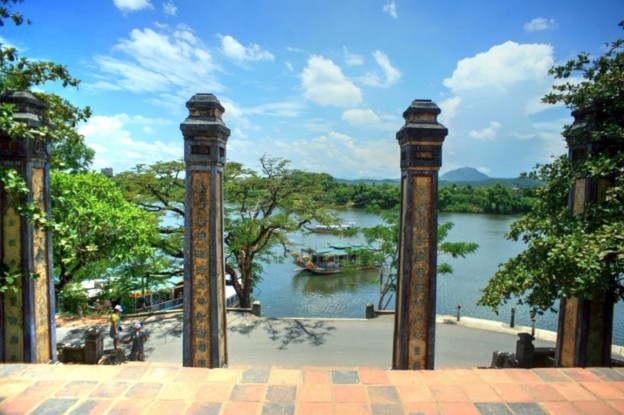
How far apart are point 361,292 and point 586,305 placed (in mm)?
17791

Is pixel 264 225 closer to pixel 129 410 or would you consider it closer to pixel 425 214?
pixel 425 214

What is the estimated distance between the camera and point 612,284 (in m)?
4.75

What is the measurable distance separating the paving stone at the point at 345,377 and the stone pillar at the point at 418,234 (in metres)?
2.15

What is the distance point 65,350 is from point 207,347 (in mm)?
5348

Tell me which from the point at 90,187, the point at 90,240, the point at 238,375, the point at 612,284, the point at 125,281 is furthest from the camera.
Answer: the point at 125,281

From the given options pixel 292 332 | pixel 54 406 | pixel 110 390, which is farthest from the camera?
pixel 292 332

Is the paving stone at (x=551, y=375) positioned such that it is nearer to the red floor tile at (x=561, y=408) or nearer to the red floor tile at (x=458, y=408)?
the red floor tile at (x=561, y=408)

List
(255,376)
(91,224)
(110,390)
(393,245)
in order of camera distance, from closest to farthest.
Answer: (110,390) < (255,376) < (91,224) < (393,245)

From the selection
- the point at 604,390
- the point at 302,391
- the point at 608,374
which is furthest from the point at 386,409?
the point at 608,374

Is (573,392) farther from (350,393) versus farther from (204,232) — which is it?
(204,232)

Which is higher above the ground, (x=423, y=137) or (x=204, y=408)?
(x=423, y=137)

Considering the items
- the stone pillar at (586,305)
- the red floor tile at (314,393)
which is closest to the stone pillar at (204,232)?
the red floor tile at (314,393)

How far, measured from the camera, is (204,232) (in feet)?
17.6

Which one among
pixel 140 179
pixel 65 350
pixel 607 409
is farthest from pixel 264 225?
pixel 607 409
